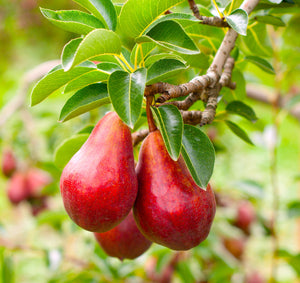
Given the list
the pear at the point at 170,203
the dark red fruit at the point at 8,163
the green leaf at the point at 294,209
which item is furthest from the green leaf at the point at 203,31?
the dark red fruit at the point at 8,163

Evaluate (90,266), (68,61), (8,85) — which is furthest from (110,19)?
(8,85)

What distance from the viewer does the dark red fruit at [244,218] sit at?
1.42m

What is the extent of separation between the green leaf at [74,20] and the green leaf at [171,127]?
0.14 meters

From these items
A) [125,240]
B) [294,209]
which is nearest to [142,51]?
[125,240]

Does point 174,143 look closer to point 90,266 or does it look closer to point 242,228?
point 90,266

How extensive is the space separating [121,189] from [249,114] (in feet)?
0.97

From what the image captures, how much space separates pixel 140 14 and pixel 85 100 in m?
0.14

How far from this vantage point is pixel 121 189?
0.52 metres

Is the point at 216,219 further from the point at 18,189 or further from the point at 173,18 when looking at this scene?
the point at 173,18

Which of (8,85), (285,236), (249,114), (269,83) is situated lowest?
(285,236)

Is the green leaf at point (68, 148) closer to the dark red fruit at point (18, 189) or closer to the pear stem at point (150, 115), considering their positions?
the pear stem at point (150, 115)

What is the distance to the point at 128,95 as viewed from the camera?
1.66ft

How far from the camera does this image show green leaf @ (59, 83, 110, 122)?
56cm

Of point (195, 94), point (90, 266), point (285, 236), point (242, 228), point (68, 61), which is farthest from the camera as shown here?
point (285, 236)
